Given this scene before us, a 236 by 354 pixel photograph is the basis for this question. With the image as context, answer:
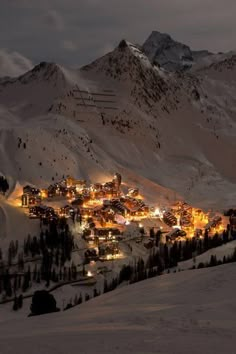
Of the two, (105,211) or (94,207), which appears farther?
(94,207)

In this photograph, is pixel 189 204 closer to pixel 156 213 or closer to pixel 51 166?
pixel 156 213

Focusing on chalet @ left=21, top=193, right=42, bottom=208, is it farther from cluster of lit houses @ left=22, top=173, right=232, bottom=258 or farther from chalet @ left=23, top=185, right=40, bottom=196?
chalet @ left=23, top=185, right=40, bottom=196

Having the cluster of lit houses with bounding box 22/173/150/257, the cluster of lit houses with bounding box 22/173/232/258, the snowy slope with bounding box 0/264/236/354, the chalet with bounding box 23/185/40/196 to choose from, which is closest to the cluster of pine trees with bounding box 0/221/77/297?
the cluster of lit houses with bounding box 22/173/150/257

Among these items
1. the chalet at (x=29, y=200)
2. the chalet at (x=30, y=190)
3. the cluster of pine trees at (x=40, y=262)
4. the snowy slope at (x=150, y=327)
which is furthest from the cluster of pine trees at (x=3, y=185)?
the snowy slope at (x=150, y=327)

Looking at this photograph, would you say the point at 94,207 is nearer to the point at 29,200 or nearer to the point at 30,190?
the point at 30,190

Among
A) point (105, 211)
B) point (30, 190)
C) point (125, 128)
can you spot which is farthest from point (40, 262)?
point (125, 128)

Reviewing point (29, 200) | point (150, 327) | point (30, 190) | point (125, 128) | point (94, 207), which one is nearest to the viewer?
point (150, 327)
